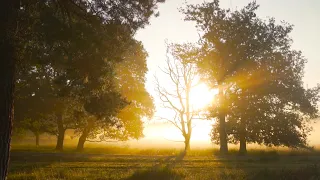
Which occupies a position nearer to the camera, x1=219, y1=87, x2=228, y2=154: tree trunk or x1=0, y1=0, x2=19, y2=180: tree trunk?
A: x1=0, y1=0, x2=19, y2=180: tree trunk

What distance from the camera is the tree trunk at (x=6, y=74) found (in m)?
11.3

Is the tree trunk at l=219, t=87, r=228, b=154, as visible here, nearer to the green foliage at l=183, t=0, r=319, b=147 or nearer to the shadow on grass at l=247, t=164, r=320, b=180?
the green foliage at l=183, t=0, r=319, b=147

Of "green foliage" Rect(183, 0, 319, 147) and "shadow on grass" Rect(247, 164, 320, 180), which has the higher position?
"green foliage" Rect(183, 0, 319, 147)

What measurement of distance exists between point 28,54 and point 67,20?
322 cm

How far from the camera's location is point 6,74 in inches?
463

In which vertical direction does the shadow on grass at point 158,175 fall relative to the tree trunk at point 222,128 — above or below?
below

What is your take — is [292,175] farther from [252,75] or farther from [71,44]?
[252,75]

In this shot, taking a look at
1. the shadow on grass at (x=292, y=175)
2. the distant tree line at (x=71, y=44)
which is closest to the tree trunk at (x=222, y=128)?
the shadow on grass at (x=292, y=175)

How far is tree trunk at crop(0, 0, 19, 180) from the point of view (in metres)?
11.3

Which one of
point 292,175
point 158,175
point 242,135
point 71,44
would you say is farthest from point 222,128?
point 71,44

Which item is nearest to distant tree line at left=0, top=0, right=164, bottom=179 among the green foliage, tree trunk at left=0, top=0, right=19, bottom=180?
tree trunk at left=0, top=0, right=19, bottom=180

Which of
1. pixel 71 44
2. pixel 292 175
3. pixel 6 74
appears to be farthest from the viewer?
pixel 292 175

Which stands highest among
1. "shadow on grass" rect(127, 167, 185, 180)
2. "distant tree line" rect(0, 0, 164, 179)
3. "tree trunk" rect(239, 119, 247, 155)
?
"distant tree line" rect(0, 0, 164, 179)

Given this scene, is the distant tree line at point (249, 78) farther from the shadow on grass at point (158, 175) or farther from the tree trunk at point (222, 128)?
the shadow on grass at point (158, 175)
